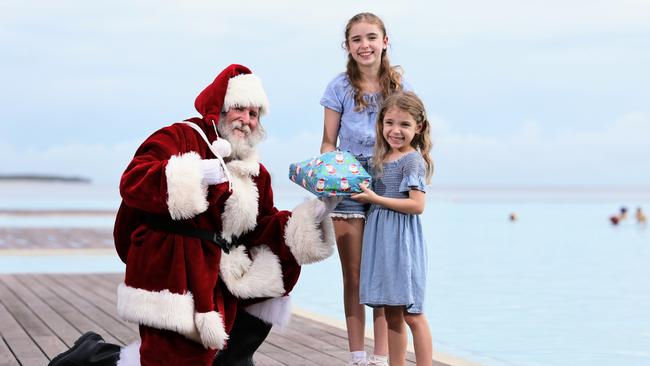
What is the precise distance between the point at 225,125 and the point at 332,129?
0.72 meters

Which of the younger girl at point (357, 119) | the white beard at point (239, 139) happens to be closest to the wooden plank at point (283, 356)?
the younger girl at point (357, 119)

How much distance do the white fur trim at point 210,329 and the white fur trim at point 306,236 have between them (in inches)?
18.3

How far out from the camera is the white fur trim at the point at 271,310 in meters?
4.07

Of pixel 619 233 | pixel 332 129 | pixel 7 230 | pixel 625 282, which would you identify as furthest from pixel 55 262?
pixel 619 233

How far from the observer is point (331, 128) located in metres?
4.50

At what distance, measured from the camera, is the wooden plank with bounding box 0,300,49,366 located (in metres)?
4.83

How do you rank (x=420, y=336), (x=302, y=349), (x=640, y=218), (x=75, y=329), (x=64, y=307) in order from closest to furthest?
(x=420, y=336) < (x=302, y=349) < (x=75, y=329) < (x=64, y=307) < (x=640, y=218)

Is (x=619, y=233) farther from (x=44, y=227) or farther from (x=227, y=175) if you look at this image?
(x=227, y=175)

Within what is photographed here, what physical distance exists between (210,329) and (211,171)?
23.9 inches

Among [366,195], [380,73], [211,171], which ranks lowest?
[366,195]

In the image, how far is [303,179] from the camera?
3.94 metres

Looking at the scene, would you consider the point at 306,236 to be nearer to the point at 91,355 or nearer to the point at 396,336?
the point at 396,336

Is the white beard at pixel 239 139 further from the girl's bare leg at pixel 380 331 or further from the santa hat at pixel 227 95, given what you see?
the girl's bare leg at pixel 380 331

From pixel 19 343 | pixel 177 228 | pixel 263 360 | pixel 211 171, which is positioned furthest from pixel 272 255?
pixel 19 343
